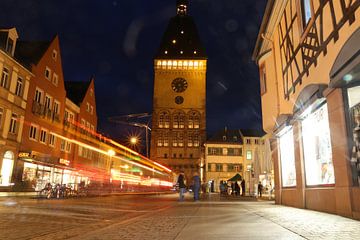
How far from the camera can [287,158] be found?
15.8m

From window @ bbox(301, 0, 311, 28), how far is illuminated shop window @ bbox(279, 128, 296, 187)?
465 cm

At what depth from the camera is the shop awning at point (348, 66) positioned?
7.65 meters

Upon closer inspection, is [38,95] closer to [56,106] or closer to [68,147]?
[56,106]

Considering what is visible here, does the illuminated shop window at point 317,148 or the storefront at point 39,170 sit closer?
the illuminated shop window at point 317,148

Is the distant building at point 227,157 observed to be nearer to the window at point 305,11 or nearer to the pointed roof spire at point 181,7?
the pointed roof spire at point 181,7

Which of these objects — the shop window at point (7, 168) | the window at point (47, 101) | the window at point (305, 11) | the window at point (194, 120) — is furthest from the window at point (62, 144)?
the window at point (194, 120)

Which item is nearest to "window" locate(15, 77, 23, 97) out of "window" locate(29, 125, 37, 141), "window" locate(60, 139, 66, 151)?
"window" locate(29, 125, 37, 141)

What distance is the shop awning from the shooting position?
7652mm

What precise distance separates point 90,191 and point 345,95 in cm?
2308

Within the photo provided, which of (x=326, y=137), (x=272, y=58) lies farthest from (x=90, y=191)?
(x=326, y=137)

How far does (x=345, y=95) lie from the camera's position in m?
8.88

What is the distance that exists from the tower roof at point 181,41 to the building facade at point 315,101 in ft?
246

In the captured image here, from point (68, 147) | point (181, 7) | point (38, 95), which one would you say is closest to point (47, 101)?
point (38, 95)

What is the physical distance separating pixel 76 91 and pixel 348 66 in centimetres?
4067
